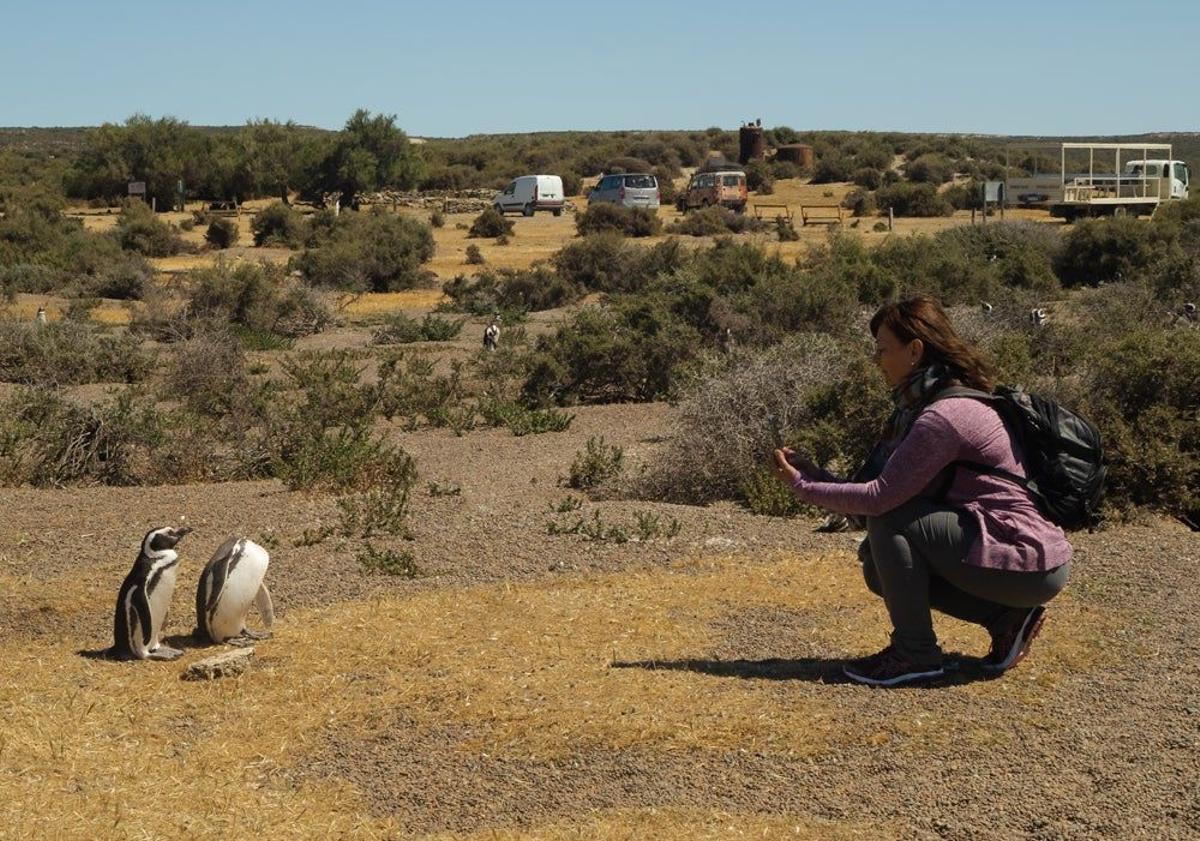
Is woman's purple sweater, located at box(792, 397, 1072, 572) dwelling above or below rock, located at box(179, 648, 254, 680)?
above

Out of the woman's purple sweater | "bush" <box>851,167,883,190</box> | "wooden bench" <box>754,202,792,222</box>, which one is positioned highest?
"bush" <box>851,167,883,190</box>

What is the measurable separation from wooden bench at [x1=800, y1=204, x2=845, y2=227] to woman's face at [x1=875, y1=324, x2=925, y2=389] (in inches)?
1597

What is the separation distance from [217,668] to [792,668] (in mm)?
2403

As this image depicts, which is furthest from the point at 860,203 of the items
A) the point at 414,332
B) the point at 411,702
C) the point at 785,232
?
the point at 411,702

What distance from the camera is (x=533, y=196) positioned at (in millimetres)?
51375

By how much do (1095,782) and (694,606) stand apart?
2.63 m

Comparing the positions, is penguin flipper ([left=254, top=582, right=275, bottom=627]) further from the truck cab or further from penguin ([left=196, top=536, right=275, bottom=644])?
the truck cab

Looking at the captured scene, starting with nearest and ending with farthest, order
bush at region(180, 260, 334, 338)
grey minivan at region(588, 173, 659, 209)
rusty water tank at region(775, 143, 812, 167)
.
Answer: bush at region(180, 260, 334, 338) → grey minivan at region(588, 173, 659, 209) → rusty water tank at region(775, 143, 812, 167)

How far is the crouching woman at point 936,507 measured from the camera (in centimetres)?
571

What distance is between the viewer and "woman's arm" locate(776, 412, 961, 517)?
5.66 meters

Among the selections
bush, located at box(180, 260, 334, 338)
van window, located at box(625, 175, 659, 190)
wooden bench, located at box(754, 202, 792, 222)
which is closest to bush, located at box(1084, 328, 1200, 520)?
bush, located at box(180, 260, 334, 338)

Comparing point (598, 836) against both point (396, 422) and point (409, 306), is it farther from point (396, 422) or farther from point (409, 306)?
point (409, 306)

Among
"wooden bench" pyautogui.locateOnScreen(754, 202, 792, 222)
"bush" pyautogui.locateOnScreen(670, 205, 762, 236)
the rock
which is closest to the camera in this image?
the rock

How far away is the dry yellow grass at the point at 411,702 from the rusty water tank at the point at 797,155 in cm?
6238
